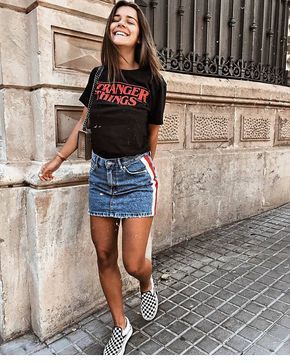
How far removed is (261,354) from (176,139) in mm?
2386

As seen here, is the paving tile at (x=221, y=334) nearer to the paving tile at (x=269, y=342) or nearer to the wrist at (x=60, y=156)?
the paving tile at (x=269, y=342)

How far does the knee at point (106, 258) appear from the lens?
237cm

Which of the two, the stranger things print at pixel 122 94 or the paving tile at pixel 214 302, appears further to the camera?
the paving tile at pixel 214 302

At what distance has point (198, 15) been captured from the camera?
4.36m

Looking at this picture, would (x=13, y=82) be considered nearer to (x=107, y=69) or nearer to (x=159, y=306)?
(x=107, y=69)

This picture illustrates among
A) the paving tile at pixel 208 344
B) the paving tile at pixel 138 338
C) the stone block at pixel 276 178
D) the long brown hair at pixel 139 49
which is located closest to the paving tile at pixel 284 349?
the paving tile at pixel 208 344

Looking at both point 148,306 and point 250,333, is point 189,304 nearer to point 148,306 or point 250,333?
point 148,306

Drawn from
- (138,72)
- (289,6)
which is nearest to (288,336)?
(138,72)

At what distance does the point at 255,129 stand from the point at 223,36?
1354mm

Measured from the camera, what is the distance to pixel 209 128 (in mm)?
4355

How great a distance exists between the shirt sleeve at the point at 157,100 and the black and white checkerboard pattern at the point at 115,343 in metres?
1.44

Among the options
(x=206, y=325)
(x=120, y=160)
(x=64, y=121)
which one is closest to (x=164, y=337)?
(x=206, y=325)

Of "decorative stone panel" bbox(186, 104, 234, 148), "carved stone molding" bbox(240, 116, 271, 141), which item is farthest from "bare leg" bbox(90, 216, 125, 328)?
"carved stone molding" bbox(240, 116, 271, 141)

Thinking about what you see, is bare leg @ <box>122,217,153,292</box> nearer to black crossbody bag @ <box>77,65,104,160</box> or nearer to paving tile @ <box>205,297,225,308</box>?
black crossbody bag @ <box>77,65,104,160</box>
